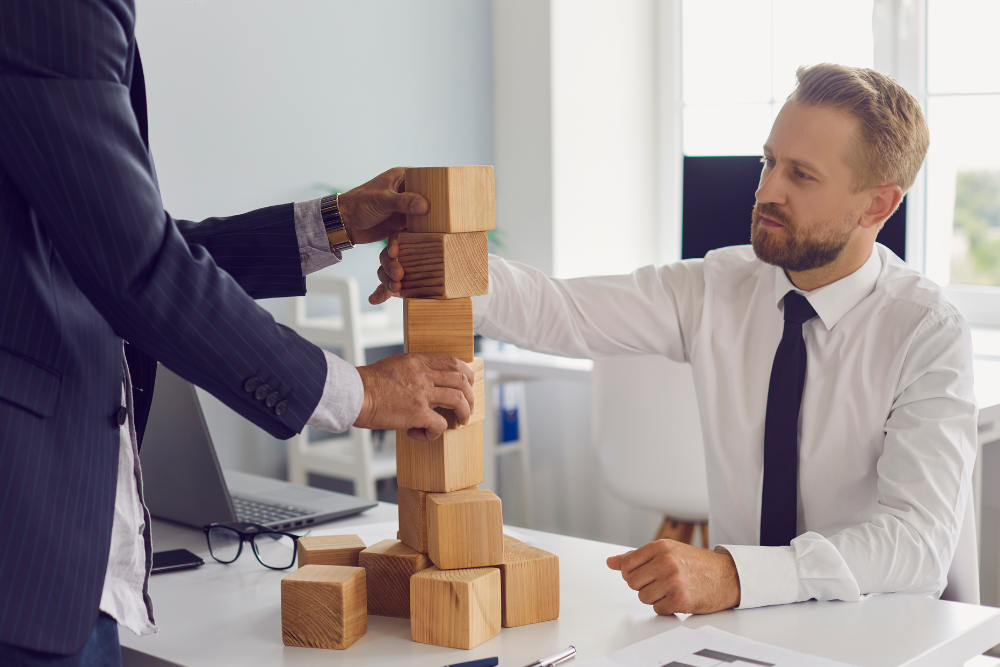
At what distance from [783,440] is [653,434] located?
41.0 inches

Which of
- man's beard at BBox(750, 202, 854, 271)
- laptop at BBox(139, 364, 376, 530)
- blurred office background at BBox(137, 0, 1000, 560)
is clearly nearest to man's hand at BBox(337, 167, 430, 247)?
laptop at BBox(139, 364, 376, 530)

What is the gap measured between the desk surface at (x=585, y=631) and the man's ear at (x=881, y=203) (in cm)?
63

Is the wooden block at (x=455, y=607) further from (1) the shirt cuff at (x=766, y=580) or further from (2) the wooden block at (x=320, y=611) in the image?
(1) the shirt cuff at (x=766, y=580)

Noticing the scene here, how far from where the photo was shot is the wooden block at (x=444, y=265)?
3.24 ft

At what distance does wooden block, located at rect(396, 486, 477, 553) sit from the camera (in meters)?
0.99

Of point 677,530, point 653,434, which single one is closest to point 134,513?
point 653,434

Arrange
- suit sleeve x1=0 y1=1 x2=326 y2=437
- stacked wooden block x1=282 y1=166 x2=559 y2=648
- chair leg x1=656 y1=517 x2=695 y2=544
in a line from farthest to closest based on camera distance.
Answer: chair leg x1=656 y1=517 x2=695 y2=544 → stacked wooden block x1=282 y1=166 x2=559 y2=648 → suit sleeve x1=0 y1=1 x2=326 y2=437

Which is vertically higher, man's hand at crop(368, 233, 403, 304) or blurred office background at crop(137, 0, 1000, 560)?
blurred office background at crop(137, 0, 1000, 560)

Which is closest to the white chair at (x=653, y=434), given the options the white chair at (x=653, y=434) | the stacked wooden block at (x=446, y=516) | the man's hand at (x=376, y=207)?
the white chair at (x=653, y=434)

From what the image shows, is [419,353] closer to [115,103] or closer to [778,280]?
[115,103]

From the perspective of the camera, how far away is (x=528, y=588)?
37.7 inches

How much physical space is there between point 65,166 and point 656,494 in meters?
1.90

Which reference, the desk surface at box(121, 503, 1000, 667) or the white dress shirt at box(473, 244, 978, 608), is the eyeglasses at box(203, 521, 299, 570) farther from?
the white dress shirt at box(473, 244, 978, 608)

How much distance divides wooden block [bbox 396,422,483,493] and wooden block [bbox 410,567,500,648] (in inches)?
3.9
